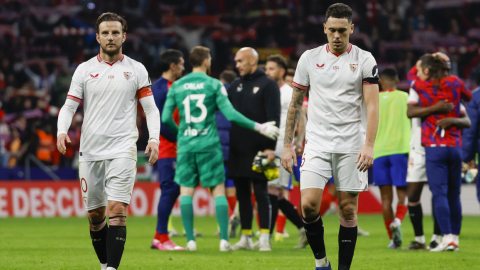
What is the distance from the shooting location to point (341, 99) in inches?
211

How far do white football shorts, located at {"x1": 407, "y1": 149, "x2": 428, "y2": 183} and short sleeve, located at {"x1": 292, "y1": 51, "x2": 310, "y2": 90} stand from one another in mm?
3251

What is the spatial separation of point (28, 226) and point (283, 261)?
7.12m

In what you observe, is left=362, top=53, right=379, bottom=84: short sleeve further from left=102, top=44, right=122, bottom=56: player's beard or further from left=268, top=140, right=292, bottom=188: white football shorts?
left=268, top=140, right=292, bottom=188: white football shorts

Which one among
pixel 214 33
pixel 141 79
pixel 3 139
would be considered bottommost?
pixel 3 139

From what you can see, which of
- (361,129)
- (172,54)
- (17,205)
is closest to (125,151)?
(361,129)

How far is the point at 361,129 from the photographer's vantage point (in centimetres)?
543

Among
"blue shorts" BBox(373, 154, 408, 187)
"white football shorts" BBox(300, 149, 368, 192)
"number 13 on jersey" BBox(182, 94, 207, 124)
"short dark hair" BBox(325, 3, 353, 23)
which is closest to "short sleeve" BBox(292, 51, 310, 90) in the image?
"short dark hair" BBox(325, 3, 353, 23)

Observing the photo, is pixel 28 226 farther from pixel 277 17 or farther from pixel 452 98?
pixel 277 17

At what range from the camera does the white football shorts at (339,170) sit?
5.36 m

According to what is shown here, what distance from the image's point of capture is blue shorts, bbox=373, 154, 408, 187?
8.77m

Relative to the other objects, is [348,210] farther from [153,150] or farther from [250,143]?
[250,143]

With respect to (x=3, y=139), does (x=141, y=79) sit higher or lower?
higher

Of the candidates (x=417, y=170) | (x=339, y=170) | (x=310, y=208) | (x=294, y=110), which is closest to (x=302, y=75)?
(x=294, y=110)

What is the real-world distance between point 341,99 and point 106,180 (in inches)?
81.9
